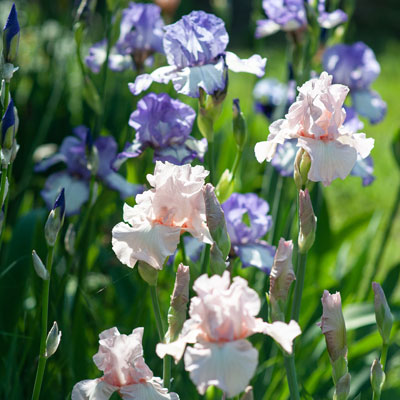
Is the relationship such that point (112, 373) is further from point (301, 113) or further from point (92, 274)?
point (92, 274)

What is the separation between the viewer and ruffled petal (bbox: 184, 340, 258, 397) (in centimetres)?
60

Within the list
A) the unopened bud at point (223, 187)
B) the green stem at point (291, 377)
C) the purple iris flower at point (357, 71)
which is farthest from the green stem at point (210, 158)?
the purple iris flower at point (357, 71)

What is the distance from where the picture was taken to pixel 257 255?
1186 millimetres

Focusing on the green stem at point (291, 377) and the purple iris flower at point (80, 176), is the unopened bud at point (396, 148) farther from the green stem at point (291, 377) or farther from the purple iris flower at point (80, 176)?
the green stem at point (291, 377)

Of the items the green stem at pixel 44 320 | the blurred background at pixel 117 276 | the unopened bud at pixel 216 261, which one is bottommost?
the blurred background at pixel 117 276

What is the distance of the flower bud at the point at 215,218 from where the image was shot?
76 centimetres

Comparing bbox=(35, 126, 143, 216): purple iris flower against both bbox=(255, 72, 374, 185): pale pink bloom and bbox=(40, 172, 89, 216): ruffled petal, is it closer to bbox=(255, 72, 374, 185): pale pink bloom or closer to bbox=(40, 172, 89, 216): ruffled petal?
bbox=(40, 172, 89, 216): ruffled petal

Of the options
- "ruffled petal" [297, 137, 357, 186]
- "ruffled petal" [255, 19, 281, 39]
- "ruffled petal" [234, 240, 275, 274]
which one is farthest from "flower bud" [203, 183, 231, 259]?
"ruffled petal" [255, 19, 281, 39]

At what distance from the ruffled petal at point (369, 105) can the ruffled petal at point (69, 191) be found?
73 centimetres

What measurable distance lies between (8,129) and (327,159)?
16.8 inches

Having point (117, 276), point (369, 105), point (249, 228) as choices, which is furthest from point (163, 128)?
point (369, 105)

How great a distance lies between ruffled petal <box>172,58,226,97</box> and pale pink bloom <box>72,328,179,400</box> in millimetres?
421

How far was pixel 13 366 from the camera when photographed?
110 centimetres

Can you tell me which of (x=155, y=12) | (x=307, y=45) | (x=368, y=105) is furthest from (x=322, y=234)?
(x=155, y=12)
